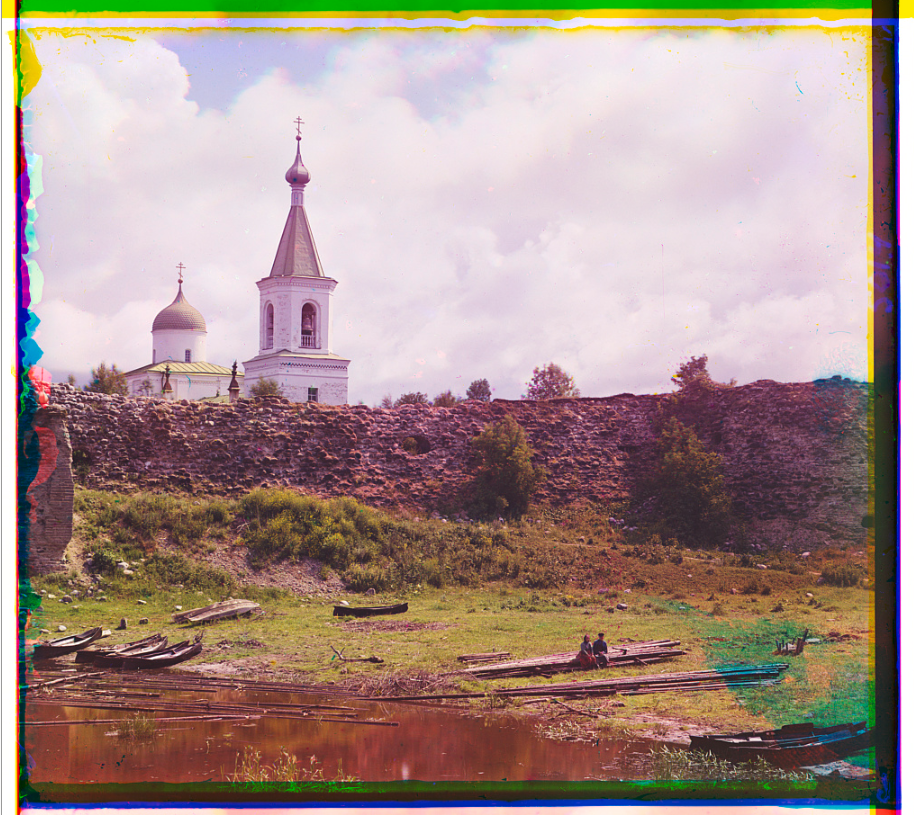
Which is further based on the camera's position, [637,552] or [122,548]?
[637,552]

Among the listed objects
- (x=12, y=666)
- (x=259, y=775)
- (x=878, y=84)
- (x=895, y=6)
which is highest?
(x=895, y=6)

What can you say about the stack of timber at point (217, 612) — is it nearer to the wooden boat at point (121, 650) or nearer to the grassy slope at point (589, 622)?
the grassy slope at point (589, 622)

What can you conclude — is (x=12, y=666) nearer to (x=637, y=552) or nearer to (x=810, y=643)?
(x=810, y=643)

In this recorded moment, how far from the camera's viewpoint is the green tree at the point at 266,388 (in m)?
20.4

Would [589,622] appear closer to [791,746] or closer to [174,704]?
[791,746]

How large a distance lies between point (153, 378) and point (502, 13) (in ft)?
86.4

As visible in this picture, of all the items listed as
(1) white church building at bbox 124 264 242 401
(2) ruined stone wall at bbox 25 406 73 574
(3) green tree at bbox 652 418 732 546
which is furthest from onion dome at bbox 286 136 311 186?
(1) white church building at bbox 124 264 242 401

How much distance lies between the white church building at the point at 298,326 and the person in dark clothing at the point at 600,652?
15210 mm

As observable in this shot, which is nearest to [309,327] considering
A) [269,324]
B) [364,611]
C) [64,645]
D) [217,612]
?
[269,324]

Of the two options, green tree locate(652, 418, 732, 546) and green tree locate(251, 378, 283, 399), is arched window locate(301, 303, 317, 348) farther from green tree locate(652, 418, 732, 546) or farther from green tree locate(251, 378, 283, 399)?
green tree locate(652, 418, 732, 546)

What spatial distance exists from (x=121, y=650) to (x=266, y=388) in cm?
1251

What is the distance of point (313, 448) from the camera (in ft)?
48.8

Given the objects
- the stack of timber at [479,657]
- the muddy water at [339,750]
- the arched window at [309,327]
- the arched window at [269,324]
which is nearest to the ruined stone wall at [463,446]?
the stack of timber at [479,657]

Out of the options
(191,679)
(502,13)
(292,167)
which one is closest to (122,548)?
(191,679)
